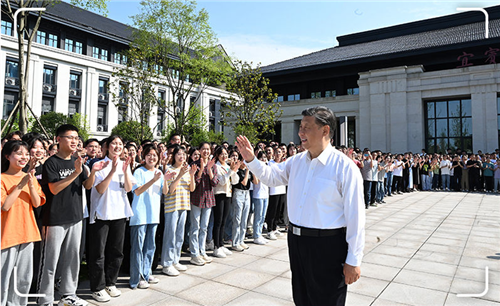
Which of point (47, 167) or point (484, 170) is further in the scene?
point (484, 170)

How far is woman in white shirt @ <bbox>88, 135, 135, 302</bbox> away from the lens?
4180 mm

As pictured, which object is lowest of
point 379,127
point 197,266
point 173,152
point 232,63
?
point 197,266

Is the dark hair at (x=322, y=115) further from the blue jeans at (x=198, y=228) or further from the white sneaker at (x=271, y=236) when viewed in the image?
the white sneaker at (x=271, y=236)

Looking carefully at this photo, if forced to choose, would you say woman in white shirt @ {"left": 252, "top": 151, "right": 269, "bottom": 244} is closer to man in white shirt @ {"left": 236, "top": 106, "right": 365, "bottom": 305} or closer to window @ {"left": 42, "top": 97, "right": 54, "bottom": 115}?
man in white shirt @ {"left": 236, "top": 106, "right": 365, "bottom": 305}

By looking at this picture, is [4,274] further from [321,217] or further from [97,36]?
[97,36]

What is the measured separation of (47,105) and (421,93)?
36343 millimetres

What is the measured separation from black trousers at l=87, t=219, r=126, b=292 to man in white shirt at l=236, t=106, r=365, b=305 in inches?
108

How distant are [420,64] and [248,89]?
16.7 m

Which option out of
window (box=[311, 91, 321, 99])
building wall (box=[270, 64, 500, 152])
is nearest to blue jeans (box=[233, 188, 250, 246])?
building wall (box=[270, 64, 500, 152])

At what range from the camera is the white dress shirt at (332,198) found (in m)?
2.54

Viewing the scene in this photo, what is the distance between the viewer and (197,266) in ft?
18.1

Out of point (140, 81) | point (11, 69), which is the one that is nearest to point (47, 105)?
point (11, 69)

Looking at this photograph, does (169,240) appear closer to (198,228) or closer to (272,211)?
(198,228)

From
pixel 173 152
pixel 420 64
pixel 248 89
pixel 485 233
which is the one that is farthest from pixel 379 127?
pixel 173 152
